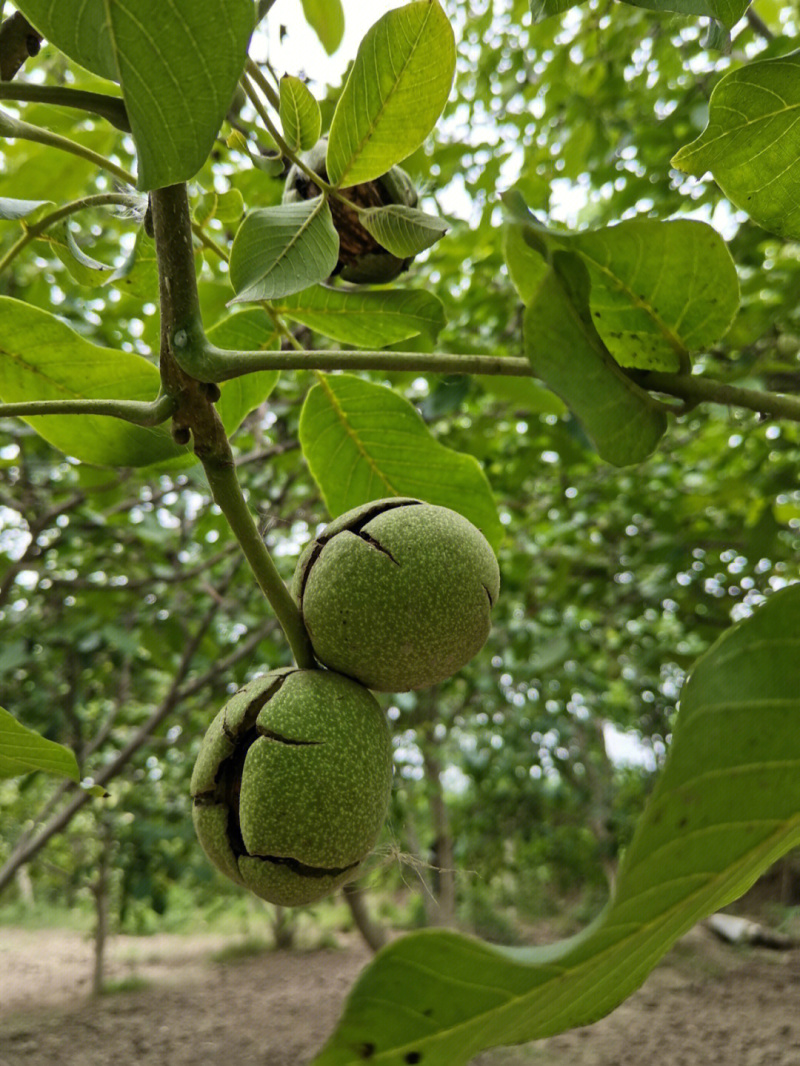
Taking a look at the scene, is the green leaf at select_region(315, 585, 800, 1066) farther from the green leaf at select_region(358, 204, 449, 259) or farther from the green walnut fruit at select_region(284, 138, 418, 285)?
the green walnut fruit at select_region(284, 138, 418, 285)

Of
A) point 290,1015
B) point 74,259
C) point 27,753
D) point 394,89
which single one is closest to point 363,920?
point 290,1015

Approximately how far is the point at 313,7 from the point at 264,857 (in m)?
1.56

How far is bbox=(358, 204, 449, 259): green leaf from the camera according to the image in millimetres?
1071

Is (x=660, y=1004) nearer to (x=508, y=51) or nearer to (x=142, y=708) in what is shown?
(x=142, y=708)

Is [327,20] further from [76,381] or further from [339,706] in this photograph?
[339,706]

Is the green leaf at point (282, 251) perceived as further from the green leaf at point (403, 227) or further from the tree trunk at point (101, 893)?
the tree trunk at point (101, 893)

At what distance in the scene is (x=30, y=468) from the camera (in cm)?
343

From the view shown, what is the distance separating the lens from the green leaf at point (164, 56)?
692 mm

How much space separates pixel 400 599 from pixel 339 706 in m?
0.15

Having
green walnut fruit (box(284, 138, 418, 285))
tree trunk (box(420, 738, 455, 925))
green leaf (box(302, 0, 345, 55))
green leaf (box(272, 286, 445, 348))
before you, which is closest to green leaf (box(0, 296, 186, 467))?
green leaf (box(272, 286, 445, 348))

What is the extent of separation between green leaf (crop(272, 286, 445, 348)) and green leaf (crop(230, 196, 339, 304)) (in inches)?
7.9

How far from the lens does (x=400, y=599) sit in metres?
1.01

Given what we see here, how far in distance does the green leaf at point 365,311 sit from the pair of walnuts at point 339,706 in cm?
33

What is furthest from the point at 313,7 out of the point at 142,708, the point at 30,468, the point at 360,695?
the point at 142,708
